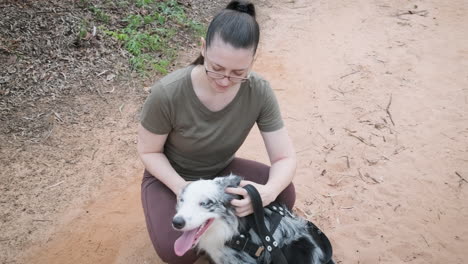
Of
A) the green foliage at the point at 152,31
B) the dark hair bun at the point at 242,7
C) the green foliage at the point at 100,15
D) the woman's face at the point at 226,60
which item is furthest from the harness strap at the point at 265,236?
the green foliage at the point at 100,15

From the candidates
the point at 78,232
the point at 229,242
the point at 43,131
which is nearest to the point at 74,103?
the point at 43,131

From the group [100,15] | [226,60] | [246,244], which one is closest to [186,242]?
[246,244]

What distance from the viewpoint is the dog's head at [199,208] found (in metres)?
1.78

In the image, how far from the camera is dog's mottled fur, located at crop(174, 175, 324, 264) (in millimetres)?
1827

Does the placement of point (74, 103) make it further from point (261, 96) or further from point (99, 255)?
point (261, 96)

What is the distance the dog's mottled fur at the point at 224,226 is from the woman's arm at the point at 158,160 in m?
0.24

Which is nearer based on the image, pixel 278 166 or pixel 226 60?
pixel 226 60

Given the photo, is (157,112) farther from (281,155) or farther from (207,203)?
(281,155)

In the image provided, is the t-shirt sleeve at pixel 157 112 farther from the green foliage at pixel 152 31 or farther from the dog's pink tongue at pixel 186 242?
the green foliage at pixel 152 31

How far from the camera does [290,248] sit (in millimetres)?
2082

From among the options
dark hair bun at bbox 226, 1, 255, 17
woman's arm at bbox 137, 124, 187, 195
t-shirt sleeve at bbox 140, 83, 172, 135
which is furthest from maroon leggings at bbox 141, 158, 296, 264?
dark hair bun at bbox 226, 1, 255, 17

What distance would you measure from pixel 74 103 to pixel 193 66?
239 centimetres

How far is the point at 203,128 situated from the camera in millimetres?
2172

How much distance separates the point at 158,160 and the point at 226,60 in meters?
0.78
